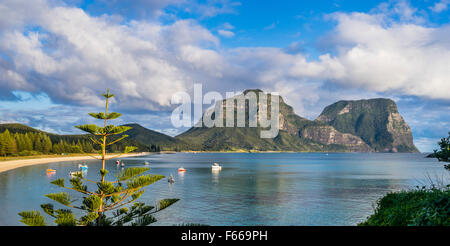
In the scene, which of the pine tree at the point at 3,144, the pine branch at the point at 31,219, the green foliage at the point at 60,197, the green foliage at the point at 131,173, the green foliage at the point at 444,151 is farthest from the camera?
the pine tree at the point at 3,144

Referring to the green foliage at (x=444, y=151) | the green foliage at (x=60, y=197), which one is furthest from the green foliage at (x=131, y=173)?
the green foliage at (x=444, y=151)

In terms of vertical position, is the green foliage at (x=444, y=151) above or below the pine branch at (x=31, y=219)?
above

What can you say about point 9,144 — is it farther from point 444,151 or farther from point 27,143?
point 444,151

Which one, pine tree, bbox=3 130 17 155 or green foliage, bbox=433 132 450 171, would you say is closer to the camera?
green foliage, bbox=433 132 450 171

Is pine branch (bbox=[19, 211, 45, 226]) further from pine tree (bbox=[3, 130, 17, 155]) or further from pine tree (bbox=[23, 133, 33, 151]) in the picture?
pine tree (bbox=[23, 133, 33, 151])

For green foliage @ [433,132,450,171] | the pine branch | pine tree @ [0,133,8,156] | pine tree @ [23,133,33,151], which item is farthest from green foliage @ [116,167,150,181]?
pine tree @ [23,133,33,151]

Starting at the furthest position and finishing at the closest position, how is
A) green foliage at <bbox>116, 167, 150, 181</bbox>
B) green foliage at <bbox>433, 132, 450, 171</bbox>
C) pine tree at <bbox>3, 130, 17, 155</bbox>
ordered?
pine tree at <bbox>3, 130, 17, 155</bbox>, green foliage at <bbox>433, 132, 450, 171</bbox>, green foliage at <bbox>116, 167, 150, 181</bbox>

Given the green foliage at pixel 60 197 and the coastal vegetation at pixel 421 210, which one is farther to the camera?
the green foliage at pixel 60 197

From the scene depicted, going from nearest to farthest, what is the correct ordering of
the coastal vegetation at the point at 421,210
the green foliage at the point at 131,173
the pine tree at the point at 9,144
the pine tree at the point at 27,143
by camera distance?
1. the coastal vegetation at the point at 421,210
2. the green foliage at the point at 131,173
3. the pine tree at the point at 9,144
4. the pine tree at the point at 27,143

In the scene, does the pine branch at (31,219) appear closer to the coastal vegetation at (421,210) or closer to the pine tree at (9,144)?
the coastal vegetation at (421,210)

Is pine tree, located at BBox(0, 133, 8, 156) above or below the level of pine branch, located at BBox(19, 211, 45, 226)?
above
